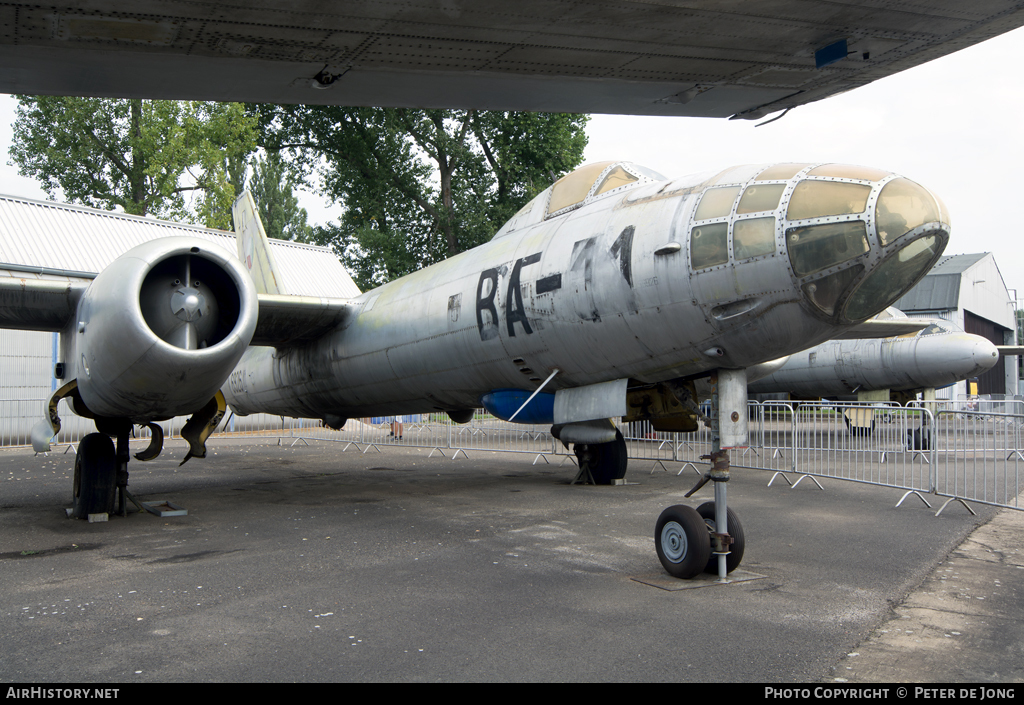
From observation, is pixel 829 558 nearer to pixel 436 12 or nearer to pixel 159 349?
pixel 436 12

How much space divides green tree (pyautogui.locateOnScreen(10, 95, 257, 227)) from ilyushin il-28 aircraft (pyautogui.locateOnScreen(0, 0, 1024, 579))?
80.9 feet

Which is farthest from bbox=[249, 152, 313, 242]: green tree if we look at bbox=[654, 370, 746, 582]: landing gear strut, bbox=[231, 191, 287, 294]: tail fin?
bbox=[654, 370, 746, 582]: landing gear strut

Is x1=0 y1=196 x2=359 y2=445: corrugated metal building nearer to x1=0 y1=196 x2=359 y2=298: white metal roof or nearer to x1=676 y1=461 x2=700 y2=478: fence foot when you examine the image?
x1=0 y1=196 x2=359 y2=298: white metal roof

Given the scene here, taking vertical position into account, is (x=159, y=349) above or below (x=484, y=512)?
above

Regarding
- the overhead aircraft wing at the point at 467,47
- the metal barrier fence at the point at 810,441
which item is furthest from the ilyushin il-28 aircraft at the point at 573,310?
the metal barrier fence at the point at 810,441

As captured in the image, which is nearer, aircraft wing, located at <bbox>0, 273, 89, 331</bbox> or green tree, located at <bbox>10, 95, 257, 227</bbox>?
aircraft wing, located at <bbox>0, 273, 89, 331</bbox>

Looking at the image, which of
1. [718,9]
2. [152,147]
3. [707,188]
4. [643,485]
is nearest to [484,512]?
[643,485]

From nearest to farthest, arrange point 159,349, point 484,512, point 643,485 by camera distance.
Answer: point 159,349 → point 484,512 → point 643,485

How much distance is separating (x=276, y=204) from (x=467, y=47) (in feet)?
160

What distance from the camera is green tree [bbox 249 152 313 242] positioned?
49875 mm

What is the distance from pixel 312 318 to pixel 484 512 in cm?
367

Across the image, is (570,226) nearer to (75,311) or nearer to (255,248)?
(75,311)

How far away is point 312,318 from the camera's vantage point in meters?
9.71

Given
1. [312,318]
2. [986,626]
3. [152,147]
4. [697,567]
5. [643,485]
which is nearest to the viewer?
[986,626]
